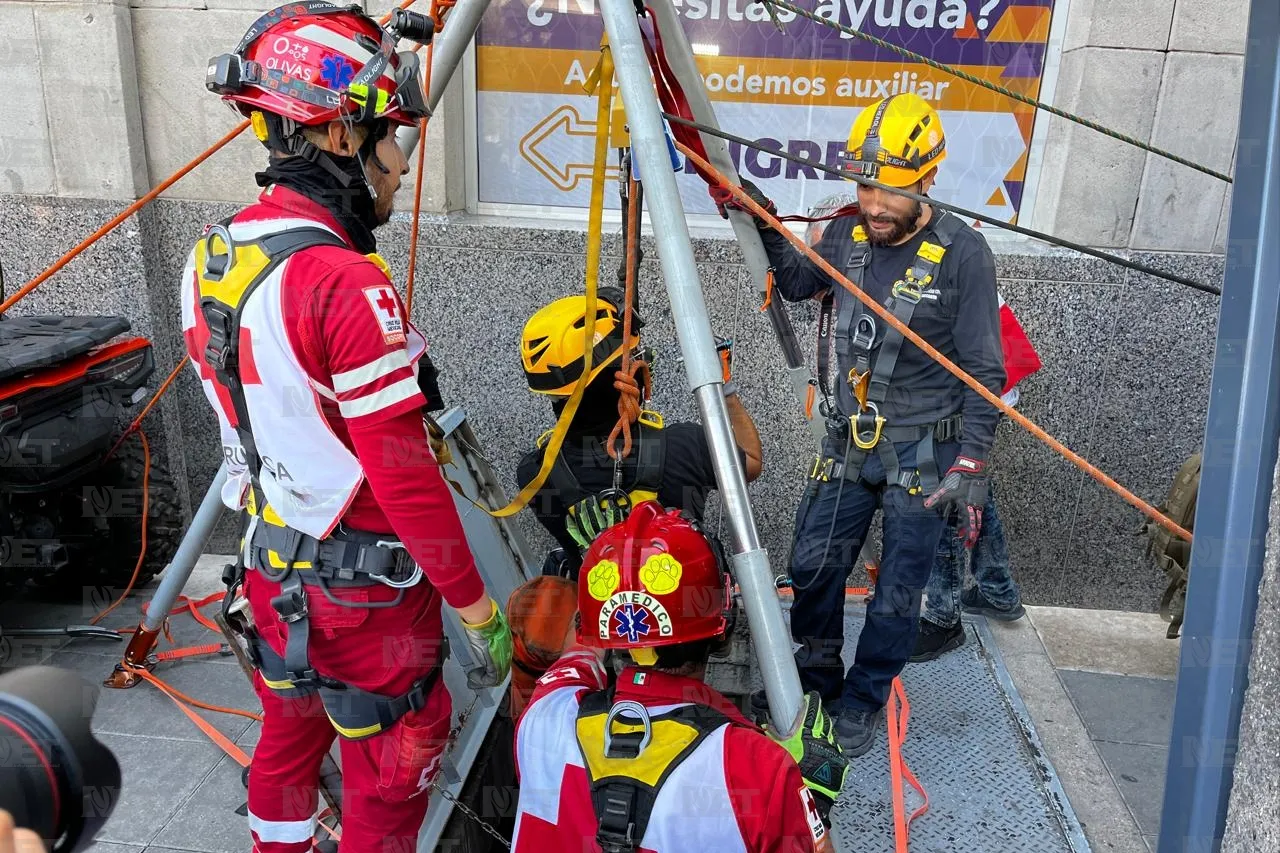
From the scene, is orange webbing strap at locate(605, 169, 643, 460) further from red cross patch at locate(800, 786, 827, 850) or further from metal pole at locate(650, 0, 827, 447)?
red cross patch at locate(800, 786, 827, 850)

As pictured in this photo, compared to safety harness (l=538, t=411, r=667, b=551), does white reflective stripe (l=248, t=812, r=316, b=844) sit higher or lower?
lower

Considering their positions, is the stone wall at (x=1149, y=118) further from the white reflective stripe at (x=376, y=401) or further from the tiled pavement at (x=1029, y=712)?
the white reflective stripe at (x=376, y=401)

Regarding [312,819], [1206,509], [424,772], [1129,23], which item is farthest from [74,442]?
[1129,23]

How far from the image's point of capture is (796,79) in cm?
450

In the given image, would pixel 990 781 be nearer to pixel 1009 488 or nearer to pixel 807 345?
pixel 1009 488

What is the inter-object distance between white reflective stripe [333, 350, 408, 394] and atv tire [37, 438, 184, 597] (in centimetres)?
291

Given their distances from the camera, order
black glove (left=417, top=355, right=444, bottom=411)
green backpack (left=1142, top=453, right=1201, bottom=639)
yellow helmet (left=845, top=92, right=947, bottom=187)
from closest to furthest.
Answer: black glove (left=417, top=355, right=444, bottom=411) → yellow helmet (left=845, top=92, right=947, bottom=187) → green backpack (left=1142, top=453, right=1201, bottom=639)

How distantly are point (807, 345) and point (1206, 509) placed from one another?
11.1 feet

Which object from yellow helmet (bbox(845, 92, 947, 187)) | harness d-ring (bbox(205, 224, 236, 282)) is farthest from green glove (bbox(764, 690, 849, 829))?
yellow helmet (bbox(845, 92, 947, 187))

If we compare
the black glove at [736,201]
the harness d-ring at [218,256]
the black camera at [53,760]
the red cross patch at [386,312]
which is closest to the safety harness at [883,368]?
the black glove at [736,201]

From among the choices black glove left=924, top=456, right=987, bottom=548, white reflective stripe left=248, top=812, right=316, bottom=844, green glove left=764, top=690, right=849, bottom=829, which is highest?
black glove left=924, top=456, right=987, bottom=548

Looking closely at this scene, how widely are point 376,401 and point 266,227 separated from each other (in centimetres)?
50

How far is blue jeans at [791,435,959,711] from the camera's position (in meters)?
3.18

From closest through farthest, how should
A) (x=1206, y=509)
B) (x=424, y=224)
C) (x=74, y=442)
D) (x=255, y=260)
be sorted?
(x=1206, y=509), (x=255, y=260), (x=74, y=442), (x=424, y=224)
